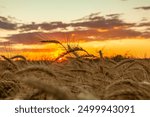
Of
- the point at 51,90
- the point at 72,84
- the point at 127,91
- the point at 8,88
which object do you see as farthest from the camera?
the point at 8,88

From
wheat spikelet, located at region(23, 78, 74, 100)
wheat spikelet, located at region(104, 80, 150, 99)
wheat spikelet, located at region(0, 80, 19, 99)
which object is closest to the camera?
wheat spikelet, located at region(23, 78, 74, 100)

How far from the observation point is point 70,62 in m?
3.93

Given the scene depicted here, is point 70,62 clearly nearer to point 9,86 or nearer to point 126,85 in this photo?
point 9,86

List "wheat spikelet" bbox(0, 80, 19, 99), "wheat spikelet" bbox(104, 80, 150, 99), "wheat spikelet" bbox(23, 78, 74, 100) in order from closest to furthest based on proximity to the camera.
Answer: "wheat spikelet" bbox(23, 78, 74, 100)
"wheat spikelet" bbox(104, 80, 150, 99)
"wheat spikelet" bbox(0, 80, 19, 99)

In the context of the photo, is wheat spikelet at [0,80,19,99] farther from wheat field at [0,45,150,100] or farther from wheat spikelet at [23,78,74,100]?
wheat spikelet at [23,78,74,100]

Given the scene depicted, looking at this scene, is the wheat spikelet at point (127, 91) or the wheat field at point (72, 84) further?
the wheat spikelet at point (127, 91)

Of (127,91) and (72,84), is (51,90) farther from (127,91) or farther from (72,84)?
(72,84)

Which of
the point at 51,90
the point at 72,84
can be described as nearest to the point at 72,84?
the point at 72,84

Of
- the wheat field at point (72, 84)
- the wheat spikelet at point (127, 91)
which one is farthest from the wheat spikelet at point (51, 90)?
the wheat spikelet at point (127, 91)

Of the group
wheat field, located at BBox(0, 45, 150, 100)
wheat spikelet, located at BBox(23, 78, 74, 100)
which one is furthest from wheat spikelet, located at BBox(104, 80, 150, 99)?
wheat spikelet, located at BBox(23, 78, 74, 100)

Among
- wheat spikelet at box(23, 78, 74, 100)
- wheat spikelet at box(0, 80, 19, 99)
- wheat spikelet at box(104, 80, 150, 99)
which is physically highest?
wheat spikelet at box(23, 78, 74, 100)

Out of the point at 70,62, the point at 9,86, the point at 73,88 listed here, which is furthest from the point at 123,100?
the point at 70,62

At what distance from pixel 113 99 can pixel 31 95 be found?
36 centimetres

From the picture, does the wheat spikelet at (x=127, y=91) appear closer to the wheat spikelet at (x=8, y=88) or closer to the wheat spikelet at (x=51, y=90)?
the wheat spikelet at (x=51, y=90)
